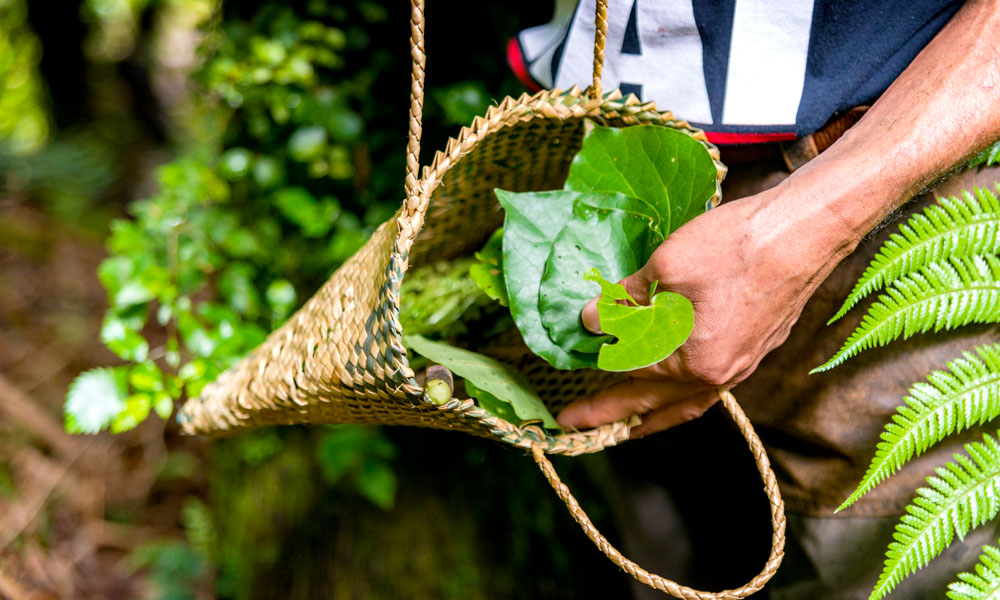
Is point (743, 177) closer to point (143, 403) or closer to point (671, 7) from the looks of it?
point (671, 7)

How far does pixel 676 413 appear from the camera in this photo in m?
0.73

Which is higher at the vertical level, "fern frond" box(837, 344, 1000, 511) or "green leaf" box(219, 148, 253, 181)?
"fern frond" box(837, 344, 1000, 511)

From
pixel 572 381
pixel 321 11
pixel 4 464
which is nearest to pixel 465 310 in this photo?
pixel 572 381

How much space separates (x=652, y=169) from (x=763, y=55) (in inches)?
7.4

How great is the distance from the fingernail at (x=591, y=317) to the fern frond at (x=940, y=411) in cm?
32

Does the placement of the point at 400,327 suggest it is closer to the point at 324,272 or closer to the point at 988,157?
the point at 988,157

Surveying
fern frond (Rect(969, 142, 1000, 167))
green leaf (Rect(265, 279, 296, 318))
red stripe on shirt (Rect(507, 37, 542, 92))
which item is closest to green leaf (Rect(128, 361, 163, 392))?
green leaf (Rect(265, 279, 296, 318))

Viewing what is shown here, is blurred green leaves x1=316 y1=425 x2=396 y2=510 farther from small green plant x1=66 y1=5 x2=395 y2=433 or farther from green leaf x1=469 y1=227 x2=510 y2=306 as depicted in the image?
green leaf x1=469 y1=227 x2=510 y2=306

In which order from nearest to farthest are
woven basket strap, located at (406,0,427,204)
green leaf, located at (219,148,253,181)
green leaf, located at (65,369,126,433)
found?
woven basket strap, located at (406,0,427,204)
green leaf, located at (65,369,126,433)
green leaf, located at (219,148,253,181)

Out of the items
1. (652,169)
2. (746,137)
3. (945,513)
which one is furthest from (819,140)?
(945,513)

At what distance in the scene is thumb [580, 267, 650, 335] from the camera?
0.64m

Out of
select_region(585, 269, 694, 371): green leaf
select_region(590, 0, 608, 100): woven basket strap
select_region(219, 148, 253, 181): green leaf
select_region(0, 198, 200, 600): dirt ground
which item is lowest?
select_region(0, 198, 200, 600): dirt ground

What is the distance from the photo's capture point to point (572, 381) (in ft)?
2.89

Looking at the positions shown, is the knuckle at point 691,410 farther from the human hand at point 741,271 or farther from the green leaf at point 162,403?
the green leaf at point 162,403
